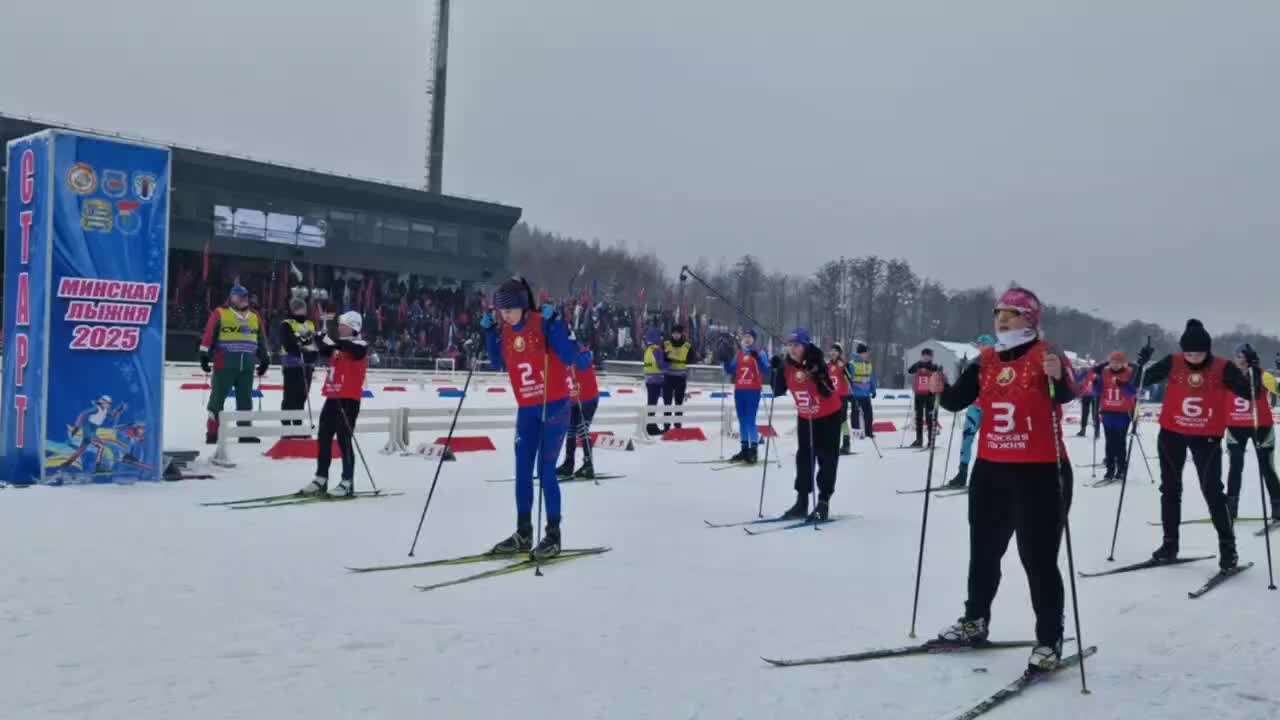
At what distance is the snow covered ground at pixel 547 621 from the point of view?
4.28m

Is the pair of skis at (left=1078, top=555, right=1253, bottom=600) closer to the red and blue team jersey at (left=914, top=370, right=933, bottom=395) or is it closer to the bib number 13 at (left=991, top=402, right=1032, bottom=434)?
the bib number 13 at (left=991, top=402, right=1032, bottom=434)

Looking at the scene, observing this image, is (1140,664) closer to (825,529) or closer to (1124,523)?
(825,529)

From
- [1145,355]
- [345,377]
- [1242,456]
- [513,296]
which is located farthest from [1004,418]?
[345,377]

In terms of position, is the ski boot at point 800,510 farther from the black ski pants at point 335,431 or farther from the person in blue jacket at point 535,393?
the black ski pants at point 335,431

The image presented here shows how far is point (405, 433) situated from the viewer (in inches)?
596

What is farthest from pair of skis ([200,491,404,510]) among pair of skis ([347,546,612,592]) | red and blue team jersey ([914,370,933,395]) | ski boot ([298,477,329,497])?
red and blue team jersey ([914,370,933,395])

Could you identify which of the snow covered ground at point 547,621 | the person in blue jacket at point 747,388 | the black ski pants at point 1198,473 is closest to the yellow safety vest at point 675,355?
the person in blue jacket at point 747,388

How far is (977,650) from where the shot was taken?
17.3 feet

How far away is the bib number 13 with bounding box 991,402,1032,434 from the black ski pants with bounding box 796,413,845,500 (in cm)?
457

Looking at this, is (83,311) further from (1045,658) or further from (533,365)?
(1045,658)

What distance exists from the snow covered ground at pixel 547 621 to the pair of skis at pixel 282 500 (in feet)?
0.88

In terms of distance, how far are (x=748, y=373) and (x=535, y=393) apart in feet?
29.0

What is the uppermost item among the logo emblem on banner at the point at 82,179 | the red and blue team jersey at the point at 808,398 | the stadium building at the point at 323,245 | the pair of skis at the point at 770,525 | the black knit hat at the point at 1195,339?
the stadium building at the point at 323,245

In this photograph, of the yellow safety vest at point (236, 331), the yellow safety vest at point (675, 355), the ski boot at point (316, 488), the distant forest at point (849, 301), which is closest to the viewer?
the ski boot at point (316, 488)
